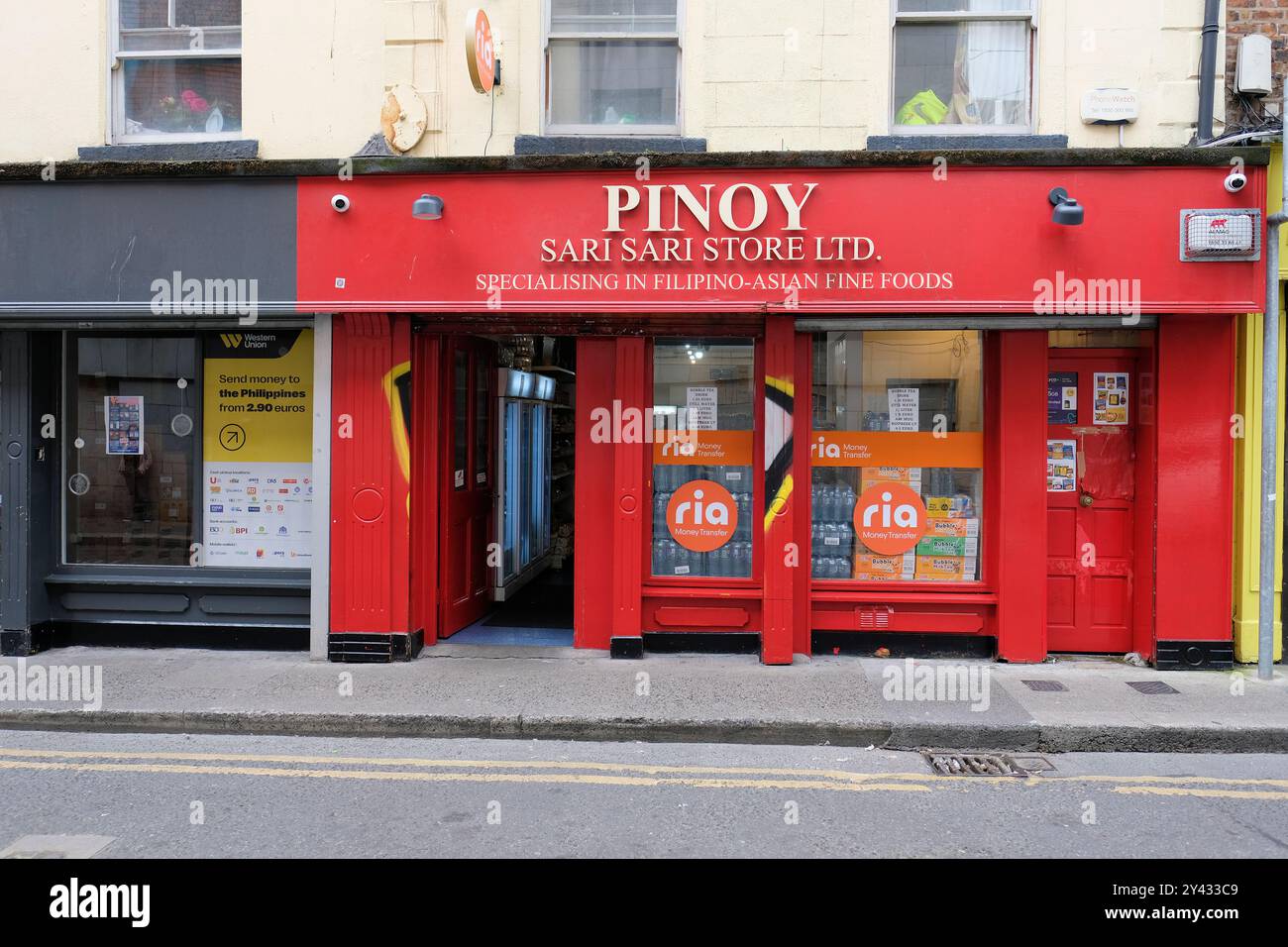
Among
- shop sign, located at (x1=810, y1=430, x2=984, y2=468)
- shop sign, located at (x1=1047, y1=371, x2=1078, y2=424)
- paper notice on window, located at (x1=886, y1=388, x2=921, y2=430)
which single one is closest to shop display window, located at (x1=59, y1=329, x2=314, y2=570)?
shop sign, located at (x1=810, y1=430, x2=984, y2=468)

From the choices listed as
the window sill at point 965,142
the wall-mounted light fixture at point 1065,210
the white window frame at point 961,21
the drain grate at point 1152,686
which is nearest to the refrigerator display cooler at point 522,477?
the window sill at point 965,142

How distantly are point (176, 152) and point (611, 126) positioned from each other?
3772mm

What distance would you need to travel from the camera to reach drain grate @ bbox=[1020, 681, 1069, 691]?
23.1 ft

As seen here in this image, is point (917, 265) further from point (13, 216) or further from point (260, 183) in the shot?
point (13, 216)

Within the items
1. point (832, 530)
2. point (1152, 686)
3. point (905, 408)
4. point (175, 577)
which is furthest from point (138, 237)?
point (1152, 686)

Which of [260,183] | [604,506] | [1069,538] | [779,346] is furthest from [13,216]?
[1069,538]

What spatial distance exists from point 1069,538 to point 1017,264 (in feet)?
8.09

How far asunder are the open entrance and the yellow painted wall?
88.3 inches

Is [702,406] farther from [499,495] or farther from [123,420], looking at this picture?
[123,420]

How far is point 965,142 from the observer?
7.57 m

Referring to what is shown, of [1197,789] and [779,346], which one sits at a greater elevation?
[779,346]

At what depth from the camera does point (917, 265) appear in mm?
7316

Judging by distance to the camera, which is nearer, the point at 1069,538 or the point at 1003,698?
the point at 1003,698

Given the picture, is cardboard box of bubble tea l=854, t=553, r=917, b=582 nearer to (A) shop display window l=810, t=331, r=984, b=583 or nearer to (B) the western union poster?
(A) shop display window l=810, t=331, r=984, b=583
